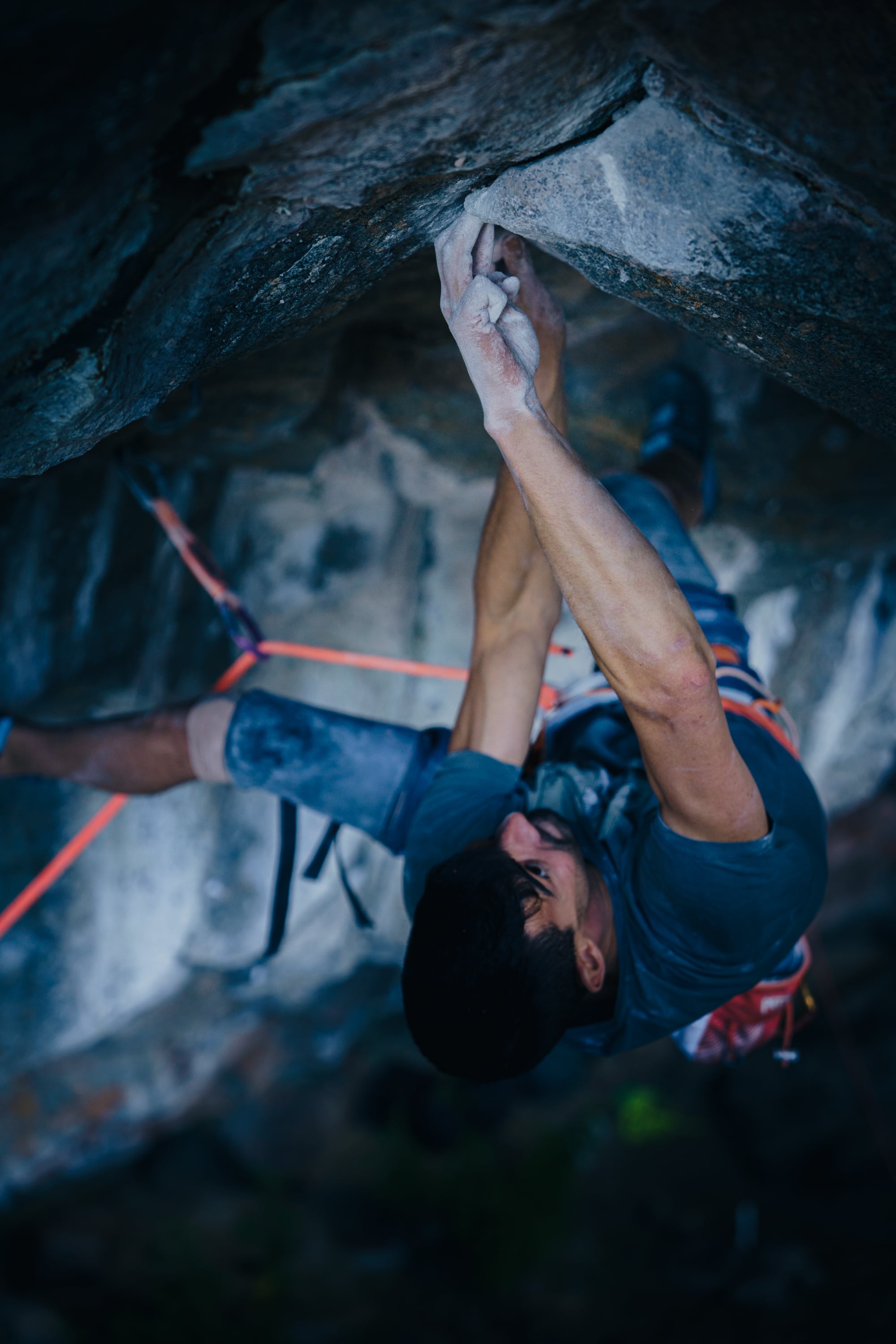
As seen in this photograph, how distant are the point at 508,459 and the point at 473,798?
763 mm

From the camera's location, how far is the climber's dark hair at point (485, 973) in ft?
4.40

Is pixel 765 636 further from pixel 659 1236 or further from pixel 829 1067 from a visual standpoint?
pixel 659 1236

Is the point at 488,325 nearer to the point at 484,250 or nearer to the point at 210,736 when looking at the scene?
the point at 484,250

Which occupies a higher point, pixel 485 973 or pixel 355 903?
pixel 485 973

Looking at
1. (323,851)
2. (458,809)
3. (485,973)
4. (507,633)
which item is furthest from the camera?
(323,851)

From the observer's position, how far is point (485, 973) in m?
1.34

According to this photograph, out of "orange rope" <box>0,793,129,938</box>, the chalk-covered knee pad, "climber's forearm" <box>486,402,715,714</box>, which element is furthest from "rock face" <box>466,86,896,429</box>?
"orange rope" <box>0,793,129,938</box>

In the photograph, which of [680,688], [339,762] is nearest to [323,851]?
[339,762]

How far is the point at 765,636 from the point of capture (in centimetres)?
302

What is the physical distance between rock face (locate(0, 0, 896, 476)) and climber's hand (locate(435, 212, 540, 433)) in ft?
0.20

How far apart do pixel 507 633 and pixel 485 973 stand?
0.72 m

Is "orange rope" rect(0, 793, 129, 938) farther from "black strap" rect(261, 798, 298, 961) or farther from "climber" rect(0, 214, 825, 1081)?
"black strap" rect(261, 798, 298, 961)

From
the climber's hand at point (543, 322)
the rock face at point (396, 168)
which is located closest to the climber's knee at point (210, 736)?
the rock face at point (396, 168)

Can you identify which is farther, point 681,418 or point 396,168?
point 681,418
